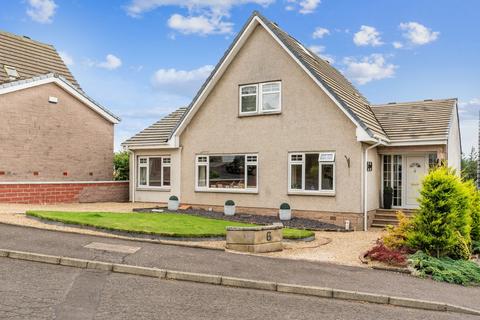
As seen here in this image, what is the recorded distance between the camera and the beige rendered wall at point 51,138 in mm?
22203

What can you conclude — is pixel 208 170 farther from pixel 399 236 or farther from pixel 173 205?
pixel 399 236

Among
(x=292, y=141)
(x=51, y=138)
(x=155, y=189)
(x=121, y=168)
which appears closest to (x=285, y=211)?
(x=292, y=141)

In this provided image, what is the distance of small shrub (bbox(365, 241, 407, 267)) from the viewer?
11.1 meters

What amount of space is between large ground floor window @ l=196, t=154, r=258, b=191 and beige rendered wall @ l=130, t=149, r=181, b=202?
1426 millimetres

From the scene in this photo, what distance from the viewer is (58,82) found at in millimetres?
24328

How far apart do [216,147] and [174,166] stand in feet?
9.40

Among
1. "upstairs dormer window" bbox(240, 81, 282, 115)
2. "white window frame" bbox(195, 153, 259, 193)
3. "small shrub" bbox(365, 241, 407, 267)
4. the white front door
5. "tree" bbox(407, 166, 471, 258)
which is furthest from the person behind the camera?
"white window frame" bbox(195, 153, 259, 193)

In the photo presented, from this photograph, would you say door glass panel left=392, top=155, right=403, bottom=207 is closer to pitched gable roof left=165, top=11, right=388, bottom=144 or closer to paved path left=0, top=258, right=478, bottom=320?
pitched gable roof left=165, top=11, right=388, bottom=144

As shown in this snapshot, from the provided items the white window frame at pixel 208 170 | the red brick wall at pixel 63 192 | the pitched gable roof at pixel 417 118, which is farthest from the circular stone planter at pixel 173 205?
the pitched gable roof at pixel 417 118

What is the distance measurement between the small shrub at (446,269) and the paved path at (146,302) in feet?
9.05

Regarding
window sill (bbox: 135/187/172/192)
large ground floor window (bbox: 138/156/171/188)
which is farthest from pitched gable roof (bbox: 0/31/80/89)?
window sill (bbox: 135/187/172/192)

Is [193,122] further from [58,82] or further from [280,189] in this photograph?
[58,82]

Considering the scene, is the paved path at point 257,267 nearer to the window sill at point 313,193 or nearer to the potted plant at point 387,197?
the window sill at point 313,193

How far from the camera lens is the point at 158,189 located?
23688 millimetres
